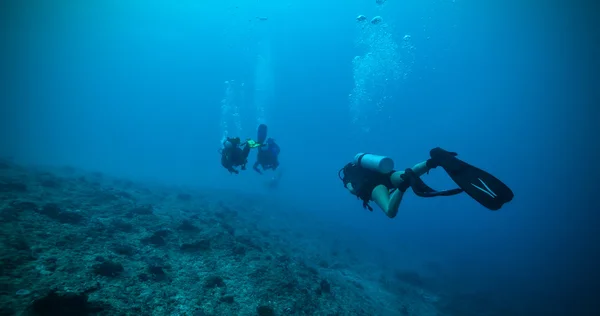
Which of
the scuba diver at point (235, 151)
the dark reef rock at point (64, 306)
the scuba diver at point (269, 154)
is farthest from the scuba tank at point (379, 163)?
the scuba diver at point (269, 154)

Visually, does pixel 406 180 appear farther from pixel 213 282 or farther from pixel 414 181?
pixel 213 282

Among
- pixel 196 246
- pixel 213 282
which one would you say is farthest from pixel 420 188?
pixel 196 246

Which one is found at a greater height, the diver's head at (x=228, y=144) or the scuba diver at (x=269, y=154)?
the scuba diver at (x=269, y=154)

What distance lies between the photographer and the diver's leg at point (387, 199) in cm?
398

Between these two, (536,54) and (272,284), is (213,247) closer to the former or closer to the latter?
(272,284)

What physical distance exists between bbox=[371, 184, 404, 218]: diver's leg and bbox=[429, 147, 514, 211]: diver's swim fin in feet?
2.61

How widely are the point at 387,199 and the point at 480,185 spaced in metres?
1.39

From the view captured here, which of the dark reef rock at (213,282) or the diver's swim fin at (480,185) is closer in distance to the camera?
the diver's swim fin at (480,185)

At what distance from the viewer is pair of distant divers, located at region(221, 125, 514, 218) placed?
3.20m

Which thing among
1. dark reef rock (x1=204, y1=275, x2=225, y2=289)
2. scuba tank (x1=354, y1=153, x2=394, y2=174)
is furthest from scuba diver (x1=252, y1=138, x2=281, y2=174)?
scuba tank (x1=354, y1=153, x2=394, y2=174)

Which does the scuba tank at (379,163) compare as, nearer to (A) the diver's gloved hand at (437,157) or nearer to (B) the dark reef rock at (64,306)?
(A) the diver's gloved hand at (437,157)

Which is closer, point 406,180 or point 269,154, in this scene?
point 406,180

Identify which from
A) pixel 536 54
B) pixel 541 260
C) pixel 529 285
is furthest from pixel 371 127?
pixel 529 285

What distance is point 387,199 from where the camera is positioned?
4.32m
